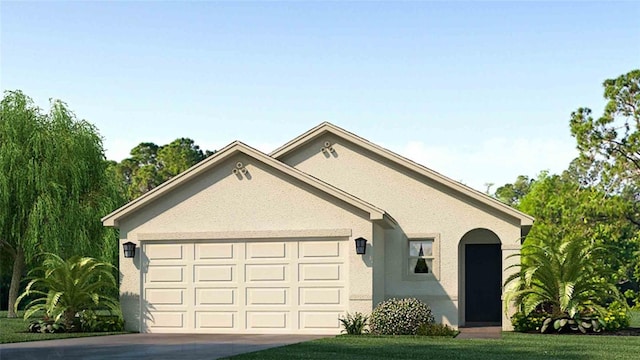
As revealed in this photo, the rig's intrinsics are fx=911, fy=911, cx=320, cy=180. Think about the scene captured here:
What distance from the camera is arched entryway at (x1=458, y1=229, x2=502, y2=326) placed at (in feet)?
89.7

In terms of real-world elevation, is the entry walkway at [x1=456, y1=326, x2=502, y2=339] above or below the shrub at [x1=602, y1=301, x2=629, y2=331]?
below

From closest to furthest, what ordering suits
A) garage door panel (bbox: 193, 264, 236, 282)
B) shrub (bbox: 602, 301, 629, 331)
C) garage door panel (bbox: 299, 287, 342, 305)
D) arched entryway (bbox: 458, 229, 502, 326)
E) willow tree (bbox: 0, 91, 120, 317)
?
shrub (bbox: 602, 301, 629, 331) → garage door panel (bbox: 299, 287, 342, 305) → garage door panel (bbox: 193, 264, 236, 282) → arched entryway (bbox: 458, 229, 502, 326) → willow tree (bbox: 0, 91, 120, 317)

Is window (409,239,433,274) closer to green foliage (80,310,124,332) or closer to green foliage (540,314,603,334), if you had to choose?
green foliage (540,314,603,334)

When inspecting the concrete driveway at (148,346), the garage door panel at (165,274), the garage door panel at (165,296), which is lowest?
the concrete driveway at (148,346)

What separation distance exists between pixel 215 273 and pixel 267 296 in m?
1.52

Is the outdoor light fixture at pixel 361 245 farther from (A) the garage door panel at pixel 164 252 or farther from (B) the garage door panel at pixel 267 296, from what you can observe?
(A) the garage door panel at pixel 164 252

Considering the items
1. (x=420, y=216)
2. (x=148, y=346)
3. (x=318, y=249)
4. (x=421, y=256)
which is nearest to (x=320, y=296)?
(x=318, y=249)

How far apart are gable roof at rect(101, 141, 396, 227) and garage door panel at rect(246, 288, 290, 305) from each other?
9.33 feet

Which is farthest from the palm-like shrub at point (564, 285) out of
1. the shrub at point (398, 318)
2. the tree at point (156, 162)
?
the tree at point (156, 162)

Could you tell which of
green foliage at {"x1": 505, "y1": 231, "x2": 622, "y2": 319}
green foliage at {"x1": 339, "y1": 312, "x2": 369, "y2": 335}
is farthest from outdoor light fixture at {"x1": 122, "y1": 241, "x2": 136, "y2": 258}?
green foliage at {"x1": 505, "y1": 231, "x2": 622, "y2": 319}

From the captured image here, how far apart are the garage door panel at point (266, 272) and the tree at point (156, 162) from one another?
56.2 meters

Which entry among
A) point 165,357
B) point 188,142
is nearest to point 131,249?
point 165,357

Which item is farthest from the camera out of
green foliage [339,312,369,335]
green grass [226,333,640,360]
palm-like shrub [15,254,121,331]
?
palm-like shrub [15,254,121,331]

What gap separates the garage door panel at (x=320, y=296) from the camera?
2303cm
